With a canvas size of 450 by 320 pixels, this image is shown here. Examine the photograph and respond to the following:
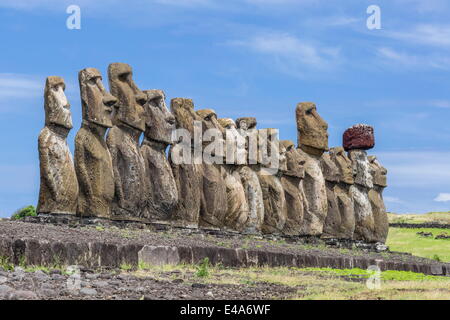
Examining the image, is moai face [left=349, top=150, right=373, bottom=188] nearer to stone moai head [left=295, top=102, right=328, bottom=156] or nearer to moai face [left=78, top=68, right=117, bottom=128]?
stone moai head [left=295, top=102, right=328, bottom=156]

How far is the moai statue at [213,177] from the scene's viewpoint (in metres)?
17.7

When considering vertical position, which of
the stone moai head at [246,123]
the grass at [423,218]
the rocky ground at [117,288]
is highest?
the stone moai head at [246,123]

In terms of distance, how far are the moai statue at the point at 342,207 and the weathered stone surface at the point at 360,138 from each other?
863mm

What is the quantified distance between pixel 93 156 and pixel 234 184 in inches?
199

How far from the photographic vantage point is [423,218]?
46.2 metres

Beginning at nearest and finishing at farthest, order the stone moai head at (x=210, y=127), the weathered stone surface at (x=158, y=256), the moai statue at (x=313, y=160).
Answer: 1. the weathered stone surface at (x=158, y=256)
2. the stone moai head at (x=210, y=127)
3. the moai statue at (x=313, y=160)

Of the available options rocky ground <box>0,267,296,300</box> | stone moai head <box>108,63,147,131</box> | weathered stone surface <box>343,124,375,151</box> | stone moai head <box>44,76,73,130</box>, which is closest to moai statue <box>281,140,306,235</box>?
weathered stone surface <box>343,124,375,151</box>

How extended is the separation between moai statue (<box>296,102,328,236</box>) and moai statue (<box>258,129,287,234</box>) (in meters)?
1.49

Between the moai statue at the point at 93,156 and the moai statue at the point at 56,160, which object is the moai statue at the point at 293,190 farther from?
the moai statue at the point at 56,160

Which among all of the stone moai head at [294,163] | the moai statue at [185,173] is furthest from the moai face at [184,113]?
the stone moai head at [294,163]

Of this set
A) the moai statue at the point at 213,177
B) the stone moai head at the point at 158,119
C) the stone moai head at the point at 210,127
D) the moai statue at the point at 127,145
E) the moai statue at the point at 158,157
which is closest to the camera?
the moai statue at the point at 127,145

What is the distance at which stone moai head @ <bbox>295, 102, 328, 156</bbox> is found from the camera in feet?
73.7

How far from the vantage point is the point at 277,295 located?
27.8 ft
